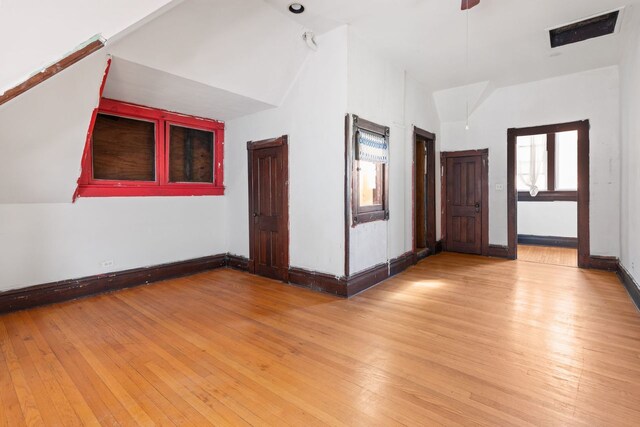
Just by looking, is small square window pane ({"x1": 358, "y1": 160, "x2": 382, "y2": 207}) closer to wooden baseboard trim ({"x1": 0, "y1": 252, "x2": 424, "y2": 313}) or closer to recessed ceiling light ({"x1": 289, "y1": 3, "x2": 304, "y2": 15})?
wooden baseboard trim ({"x1": 0, "y1": 252, "x2": 424, "y2": 313})

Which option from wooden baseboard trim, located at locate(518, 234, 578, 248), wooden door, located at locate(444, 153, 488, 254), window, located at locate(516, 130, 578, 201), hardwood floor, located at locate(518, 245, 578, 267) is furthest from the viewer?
window, located at locate(516, 130, 578, 201)

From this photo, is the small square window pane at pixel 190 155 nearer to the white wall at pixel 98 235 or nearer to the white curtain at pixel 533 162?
the white wall at pixel 98 235

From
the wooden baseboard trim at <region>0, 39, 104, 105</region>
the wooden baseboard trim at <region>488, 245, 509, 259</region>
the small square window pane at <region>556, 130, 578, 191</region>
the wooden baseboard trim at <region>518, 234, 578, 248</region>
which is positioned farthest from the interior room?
the small square window pane at <region>556, 130, 578, 191</region>

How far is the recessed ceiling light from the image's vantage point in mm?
3326

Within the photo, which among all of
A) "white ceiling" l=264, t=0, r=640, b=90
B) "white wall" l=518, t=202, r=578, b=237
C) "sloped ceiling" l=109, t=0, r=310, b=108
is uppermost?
"white ceiling" l=264, t=0, r=640, b=90

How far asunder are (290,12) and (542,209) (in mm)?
7277

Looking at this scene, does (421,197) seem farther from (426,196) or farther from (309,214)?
(309,214)

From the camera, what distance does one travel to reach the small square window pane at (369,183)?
168 inches

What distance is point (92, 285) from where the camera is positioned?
13.3ft

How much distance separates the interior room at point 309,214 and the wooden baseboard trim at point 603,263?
29mm

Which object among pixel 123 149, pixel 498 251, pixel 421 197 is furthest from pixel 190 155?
pixel 498 251

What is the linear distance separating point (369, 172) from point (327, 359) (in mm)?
2745

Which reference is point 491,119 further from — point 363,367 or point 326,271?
point 363,367

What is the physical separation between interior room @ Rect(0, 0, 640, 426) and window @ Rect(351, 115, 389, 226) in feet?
0.14
